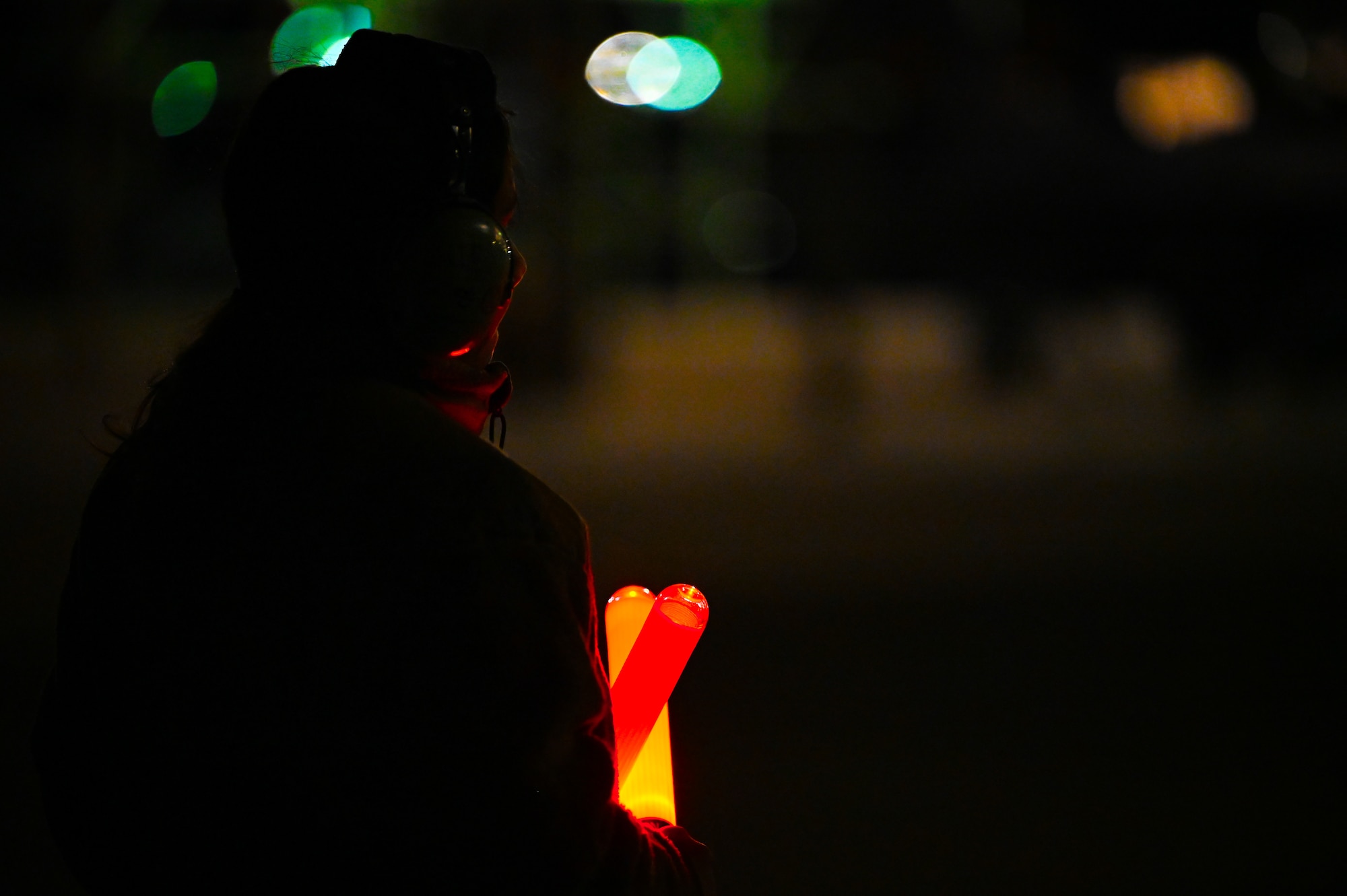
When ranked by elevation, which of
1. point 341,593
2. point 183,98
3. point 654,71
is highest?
point 654,71

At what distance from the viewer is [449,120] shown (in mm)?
901

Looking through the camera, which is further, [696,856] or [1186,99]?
[1186,99]

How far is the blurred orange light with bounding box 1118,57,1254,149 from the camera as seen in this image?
1188cm

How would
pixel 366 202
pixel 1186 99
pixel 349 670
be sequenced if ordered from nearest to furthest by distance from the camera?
1. pixel 349 670
2. pixel 366 202
3. pixel 1186 99

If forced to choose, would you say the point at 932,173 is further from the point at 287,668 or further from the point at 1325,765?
the point at 287,668

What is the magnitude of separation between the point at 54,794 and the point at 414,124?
639mm

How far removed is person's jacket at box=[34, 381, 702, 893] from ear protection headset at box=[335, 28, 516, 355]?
14 centimetres

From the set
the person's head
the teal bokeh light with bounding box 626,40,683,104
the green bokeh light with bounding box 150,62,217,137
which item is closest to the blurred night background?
the person's head

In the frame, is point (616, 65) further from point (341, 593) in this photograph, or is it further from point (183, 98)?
point (341, 593)

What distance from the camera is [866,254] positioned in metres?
15.2

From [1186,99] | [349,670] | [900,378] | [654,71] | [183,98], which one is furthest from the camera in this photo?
[1186,99]

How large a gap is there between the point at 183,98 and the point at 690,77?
5296mm

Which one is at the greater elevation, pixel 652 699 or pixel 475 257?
pixel 475 257

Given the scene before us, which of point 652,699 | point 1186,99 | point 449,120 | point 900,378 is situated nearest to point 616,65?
point 900,378
